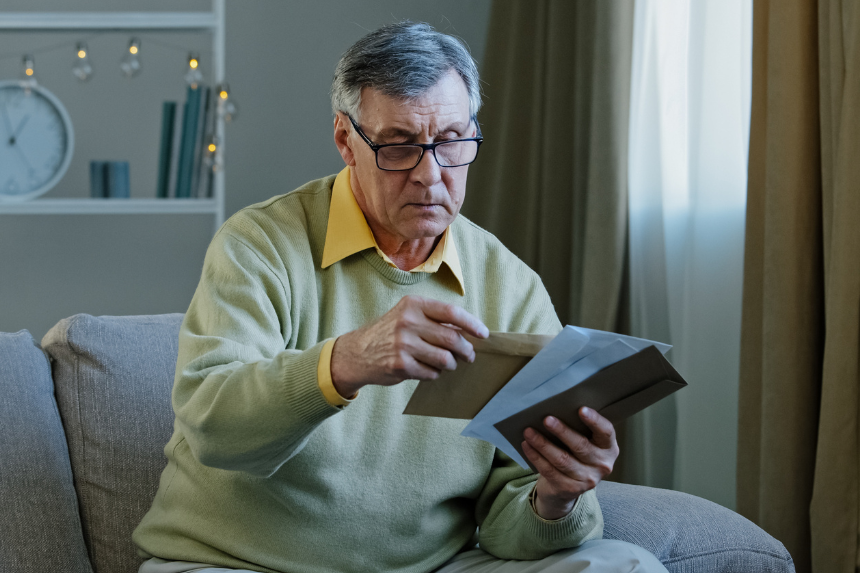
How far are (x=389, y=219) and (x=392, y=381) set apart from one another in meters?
0.43

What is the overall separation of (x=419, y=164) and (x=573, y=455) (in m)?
0.47

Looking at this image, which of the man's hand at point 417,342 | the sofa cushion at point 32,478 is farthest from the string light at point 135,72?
the man's hand at point 417,342

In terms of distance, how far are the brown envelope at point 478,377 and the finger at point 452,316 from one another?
0.7 inches

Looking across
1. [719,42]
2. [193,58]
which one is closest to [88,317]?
[193,58]

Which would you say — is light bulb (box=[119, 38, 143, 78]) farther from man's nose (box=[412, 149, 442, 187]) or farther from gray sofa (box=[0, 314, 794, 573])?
man's nose (box=[412, 149, 442, 187])

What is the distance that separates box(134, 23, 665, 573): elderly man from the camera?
3.74ft

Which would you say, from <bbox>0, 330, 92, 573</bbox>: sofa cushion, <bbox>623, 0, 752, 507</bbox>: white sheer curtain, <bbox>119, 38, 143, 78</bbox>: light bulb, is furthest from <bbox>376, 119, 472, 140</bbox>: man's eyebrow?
<bbox>119, 38, 143, 78</bbox>: light bulb

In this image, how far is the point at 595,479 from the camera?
1.09 metres

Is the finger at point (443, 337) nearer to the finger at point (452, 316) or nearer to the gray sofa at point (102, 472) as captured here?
the finger at point (452, 316)

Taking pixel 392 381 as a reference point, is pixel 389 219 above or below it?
above

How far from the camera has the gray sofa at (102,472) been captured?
4.27 feet

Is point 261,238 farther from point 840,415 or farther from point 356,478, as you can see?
point 840,415

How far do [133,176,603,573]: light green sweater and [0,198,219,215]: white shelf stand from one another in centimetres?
141

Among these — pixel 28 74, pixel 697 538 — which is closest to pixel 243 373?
pixel 697 538
